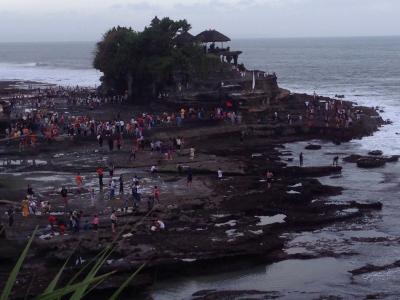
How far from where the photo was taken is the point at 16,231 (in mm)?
19297

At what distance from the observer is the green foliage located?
46.2 m

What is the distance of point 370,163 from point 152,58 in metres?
21.6

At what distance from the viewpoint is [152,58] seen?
156 ft

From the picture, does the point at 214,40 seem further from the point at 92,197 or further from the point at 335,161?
the point at 92,197

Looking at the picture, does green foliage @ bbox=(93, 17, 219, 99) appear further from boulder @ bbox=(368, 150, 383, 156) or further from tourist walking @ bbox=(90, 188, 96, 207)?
tourist walking @ bbox=(90, 188, 96, 207)

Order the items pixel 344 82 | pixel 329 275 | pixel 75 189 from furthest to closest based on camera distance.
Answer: pixel 344 82 < pixel 75 189 < pixel 329 275

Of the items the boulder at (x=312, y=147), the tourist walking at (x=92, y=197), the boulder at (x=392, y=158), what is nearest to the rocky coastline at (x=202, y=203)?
the boulder at (x=392, y=158)

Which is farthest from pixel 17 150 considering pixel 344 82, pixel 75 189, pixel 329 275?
pixel 344 82

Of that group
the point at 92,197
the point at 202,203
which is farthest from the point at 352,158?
the point at 92,197

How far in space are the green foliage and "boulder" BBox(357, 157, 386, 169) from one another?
17.7 meters

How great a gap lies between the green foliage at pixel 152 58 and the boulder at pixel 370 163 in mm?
17680

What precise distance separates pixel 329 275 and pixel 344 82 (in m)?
70.9

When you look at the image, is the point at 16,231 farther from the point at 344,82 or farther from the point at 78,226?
the point at 344,82

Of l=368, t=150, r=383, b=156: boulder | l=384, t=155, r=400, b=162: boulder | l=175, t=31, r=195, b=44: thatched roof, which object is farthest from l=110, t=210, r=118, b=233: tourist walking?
l=175, t=31, r=195, b=44: thatched roof
